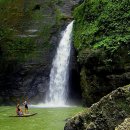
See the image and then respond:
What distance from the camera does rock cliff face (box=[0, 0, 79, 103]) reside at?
29.8 m

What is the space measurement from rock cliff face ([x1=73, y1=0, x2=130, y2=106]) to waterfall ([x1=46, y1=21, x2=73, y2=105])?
2816 millimetres

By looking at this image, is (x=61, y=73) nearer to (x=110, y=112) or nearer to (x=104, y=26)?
(x=104, y=26)

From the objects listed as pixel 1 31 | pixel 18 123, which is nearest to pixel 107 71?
pixel 18 123

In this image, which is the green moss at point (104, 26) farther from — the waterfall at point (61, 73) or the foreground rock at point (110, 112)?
the foreground rock at point (110, 112)

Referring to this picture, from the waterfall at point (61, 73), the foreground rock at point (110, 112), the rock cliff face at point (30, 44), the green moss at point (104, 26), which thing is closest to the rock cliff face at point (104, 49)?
the green moss at point (104, 26)

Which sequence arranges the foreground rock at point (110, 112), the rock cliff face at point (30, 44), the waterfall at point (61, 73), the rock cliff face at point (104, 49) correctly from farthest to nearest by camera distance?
the rock cliff face at point (30, 44) < the waterfall at point (61, 73) < the rock cliff face at point (104, 49) < the foreground rock at point (110, 112)

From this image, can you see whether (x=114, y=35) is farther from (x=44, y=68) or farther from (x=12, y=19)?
(x=12, y=19)

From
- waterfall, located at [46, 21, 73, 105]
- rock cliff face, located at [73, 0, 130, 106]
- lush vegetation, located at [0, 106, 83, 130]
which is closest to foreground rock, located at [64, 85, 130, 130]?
lush vegetation, located at [0, 106, 83, 130]

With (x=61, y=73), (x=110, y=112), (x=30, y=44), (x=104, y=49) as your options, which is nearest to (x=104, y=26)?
(x=104, y=49)

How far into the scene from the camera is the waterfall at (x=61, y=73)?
28.7 metres

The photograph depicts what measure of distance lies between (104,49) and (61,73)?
22.1ft

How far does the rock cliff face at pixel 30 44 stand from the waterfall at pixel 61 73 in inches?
18.5

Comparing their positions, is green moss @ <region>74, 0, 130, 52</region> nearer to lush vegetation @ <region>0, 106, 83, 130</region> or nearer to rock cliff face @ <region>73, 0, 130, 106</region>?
rock cliff face @ <region>73, 0, 130, 106</region>

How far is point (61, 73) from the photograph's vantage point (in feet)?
95.9
